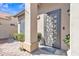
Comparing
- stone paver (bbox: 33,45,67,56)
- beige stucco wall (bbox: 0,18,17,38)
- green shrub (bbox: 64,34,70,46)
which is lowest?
stone paver (bbox: 33,45,67,56)

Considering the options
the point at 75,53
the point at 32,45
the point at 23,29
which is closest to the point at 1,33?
the point at 23,29

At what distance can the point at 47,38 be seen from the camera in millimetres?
2768

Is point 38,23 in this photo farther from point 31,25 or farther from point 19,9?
point 19,9

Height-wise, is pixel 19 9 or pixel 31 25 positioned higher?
pixel 19 9

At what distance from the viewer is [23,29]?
273 cm

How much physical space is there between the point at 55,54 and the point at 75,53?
0.30m

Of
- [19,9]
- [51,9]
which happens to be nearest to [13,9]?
[19,9]

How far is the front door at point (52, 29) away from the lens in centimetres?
272

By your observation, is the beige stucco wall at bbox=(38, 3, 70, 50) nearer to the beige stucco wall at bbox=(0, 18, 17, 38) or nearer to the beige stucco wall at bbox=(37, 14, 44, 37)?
the beige stucco wall at bbox=(37, 14, 44, 37)

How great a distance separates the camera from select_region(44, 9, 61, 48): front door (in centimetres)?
272

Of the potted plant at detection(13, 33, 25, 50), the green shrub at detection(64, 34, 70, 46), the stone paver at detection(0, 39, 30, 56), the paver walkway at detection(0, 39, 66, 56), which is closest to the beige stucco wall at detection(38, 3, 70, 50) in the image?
the green shrub at detection(64, 34, 70, 46)

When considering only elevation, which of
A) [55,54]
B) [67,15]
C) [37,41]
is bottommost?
[55,54]

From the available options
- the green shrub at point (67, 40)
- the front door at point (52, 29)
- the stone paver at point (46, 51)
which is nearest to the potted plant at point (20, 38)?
the stone paver at point (46, 51)

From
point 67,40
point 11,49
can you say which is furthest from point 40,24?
point 11,49
